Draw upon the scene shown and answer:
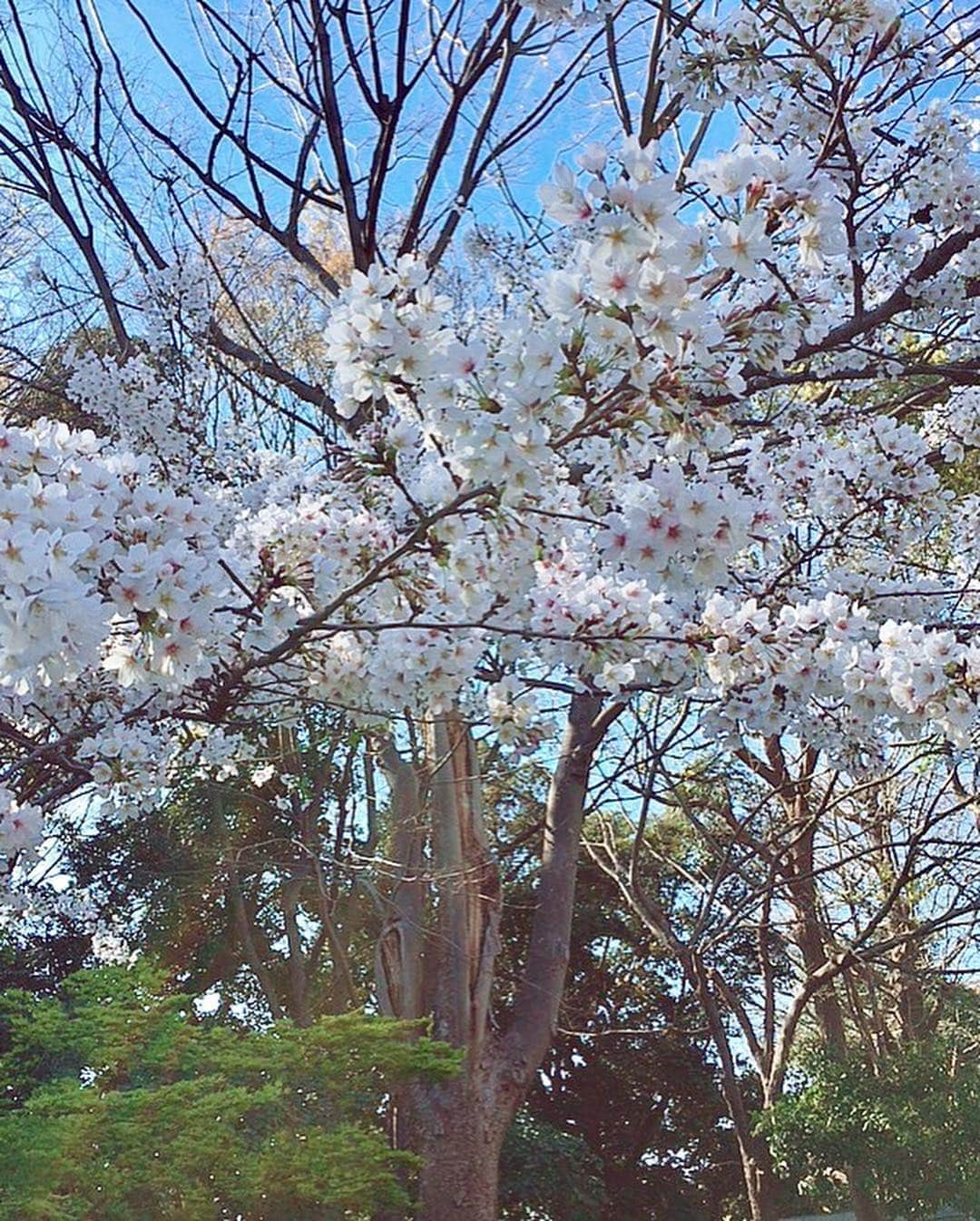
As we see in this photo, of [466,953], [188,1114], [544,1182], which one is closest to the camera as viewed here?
[188,1114]

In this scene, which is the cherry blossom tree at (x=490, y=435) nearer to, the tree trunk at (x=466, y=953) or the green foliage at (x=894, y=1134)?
the tree trunk at (x=466, y=953)

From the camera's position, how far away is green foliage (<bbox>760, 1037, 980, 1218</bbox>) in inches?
248

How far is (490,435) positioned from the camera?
138 cm

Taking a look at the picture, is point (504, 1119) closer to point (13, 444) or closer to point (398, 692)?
point (398, 692)

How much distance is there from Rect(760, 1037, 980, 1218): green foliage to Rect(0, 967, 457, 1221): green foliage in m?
2.91

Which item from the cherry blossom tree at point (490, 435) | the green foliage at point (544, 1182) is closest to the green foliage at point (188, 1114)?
the cherry blossom tree at point (490, 435)

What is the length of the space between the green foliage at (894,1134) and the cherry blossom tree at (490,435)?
2343mm

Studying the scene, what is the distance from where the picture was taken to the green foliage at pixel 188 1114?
3.73m

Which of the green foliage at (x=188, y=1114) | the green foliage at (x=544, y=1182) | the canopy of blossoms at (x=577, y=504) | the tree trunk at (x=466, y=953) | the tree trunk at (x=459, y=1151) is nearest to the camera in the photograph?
the canopy of blossoms at (x=577, y=504)

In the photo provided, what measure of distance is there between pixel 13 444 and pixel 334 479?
1122 mm

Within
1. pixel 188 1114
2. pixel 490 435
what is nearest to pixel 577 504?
pixel 490 435

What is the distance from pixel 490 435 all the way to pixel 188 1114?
10.3ft

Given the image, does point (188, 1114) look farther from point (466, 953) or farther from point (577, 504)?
point (577, 504)

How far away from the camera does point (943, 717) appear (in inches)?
84.1
